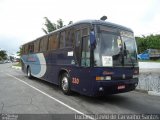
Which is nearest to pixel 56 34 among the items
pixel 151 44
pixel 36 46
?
pixel 36 46

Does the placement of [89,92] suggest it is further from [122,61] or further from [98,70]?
[122,61]

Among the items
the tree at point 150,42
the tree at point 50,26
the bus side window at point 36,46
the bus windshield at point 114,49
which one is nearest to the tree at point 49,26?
the tree at point 50,26

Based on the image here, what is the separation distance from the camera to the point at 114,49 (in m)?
7.81

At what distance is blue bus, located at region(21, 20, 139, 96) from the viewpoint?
24.3ft

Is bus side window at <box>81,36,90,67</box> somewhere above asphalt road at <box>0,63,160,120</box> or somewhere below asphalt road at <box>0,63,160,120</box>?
above

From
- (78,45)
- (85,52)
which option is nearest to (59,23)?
(78,45)

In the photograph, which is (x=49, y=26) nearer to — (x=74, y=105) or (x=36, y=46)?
(x=36, y=46)

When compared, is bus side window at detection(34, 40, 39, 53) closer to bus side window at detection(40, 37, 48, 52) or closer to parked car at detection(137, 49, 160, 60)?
bus side window at detection(40, 37, 48, 52)

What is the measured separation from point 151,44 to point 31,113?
115 ft

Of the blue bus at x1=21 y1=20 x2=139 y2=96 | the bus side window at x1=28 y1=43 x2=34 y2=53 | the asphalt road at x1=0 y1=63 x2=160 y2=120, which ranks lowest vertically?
the asphalt road at x1=0 y1=63 x2=160 y2=120

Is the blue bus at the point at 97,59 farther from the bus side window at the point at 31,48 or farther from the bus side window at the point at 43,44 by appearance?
the bus side window at the point at 31,48

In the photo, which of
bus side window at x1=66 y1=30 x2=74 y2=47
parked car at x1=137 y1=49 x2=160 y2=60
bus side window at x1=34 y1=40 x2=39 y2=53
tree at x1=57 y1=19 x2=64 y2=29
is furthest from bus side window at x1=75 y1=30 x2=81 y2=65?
tree at x1=57 y1=19 x2=64 y2=29

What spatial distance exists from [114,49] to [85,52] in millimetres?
1088

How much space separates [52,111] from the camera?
6.74 m
